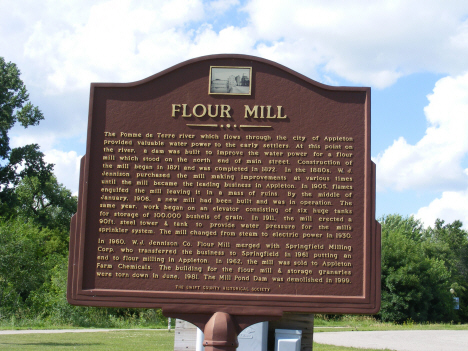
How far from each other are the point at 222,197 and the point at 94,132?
5.65 ft

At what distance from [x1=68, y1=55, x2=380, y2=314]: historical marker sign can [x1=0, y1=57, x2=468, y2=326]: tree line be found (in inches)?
740

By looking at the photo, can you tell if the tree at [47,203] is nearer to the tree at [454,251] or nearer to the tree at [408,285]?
the tree at [408,285]

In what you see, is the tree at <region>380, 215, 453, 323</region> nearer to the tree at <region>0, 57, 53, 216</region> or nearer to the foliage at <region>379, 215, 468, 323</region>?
the foliage at <region>379, 215, 468, 323</region>

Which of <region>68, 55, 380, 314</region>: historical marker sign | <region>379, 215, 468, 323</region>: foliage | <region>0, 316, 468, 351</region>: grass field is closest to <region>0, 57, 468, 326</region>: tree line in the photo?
<region>379, 215, 468, 323</region>: foliage

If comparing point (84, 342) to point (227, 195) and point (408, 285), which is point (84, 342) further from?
point (408, 285)

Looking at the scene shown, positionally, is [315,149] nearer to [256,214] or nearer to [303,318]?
[256,214]

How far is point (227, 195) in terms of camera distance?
5508mm

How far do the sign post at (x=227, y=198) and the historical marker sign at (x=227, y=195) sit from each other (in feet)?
0.04

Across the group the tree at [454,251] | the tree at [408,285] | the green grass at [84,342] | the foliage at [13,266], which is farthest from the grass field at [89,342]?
the tree at [454,251]

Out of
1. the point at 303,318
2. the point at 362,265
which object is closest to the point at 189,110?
the point at 362,265

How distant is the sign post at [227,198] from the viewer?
210 inches

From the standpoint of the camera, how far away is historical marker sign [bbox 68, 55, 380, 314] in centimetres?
536

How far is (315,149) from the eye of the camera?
5.62m

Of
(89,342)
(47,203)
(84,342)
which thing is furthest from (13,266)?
(47,203)
